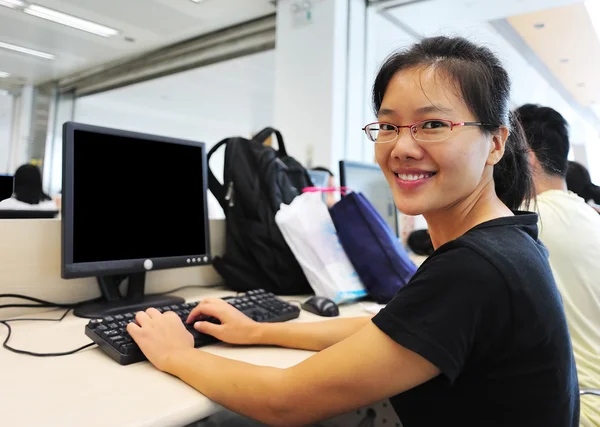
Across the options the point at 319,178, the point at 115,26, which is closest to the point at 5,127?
the point at 115,26

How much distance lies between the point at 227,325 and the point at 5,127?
9.44 m

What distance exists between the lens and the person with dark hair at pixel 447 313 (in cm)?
52

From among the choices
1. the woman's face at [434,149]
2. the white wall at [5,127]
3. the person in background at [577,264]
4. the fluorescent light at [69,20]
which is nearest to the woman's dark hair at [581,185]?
the person in background at [577,264]

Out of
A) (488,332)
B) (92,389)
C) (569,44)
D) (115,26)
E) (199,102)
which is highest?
(115,26)

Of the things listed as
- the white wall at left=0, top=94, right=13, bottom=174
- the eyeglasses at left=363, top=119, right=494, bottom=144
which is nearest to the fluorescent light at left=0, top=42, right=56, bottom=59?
the white wall at left=0, top=94, right=13, bottom=174

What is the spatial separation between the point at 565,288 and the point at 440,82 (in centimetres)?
75

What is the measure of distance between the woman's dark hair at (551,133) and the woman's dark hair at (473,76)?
0.68m

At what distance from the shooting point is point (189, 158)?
1.26 meters

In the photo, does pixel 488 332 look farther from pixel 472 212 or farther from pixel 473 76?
pixel 473 76

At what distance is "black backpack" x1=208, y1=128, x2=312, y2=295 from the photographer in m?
1.35

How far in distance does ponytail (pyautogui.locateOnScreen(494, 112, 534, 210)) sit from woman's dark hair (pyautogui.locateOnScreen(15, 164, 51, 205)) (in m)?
1.12

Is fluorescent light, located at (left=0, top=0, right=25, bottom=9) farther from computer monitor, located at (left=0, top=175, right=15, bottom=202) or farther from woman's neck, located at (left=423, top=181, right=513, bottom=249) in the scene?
woman's neck, located at (left=423, top=181, right=513, bottom=249)

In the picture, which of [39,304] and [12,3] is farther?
[12,3]

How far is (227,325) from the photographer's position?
87 cm
